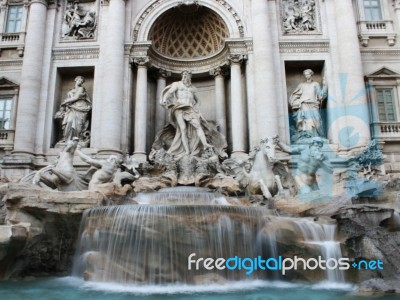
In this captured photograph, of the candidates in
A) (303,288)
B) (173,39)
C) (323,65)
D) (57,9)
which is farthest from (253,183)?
(57,9)

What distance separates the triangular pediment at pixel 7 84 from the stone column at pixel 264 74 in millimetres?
10651

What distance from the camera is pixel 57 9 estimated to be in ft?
55.7

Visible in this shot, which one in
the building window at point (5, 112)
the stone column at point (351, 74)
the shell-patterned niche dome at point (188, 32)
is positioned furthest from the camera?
the shell-patterned niche dome at point (188, 32)

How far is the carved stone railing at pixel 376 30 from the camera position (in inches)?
647

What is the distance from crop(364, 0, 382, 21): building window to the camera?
17.1 meters

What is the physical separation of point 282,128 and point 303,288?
8.86m

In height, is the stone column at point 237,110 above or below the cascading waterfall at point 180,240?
above

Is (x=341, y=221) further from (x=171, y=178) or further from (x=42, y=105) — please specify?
(x=42, y=105)

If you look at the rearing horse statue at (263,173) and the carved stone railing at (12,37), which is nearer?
the rearing horse statue at (263,173)

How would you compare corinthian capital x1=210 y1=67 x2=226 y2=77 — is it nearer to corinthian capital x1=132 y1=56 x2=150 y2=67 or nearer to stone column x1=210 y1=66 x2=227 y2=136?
stone column x1=210 y1=66 x2=227 y2=136

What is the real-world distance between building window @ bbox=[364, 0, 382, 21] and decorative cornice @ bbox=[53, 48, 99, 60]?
41.6 feet

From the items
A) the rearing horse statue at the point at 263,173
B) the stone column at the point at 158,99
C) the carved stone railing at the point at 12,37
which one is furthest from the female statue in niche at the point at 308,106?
the carved stone railing at the point at 12,37

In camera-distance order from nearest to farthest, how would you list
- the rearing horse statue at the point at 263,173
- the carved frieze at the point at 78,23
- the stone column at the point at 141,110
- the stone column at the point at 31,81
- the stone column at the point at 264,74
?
the rearing horse statue at the point at 263,173
the stone column at the point at 264,74
the stone column at the point at 31,81
the stone column at the point at 141,110
the carved frieze at the point at 78,23

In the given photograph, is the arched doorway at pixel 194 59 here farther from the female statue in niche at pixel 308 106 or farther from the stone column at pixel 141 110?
the female statue in niche at pixel 308 106
